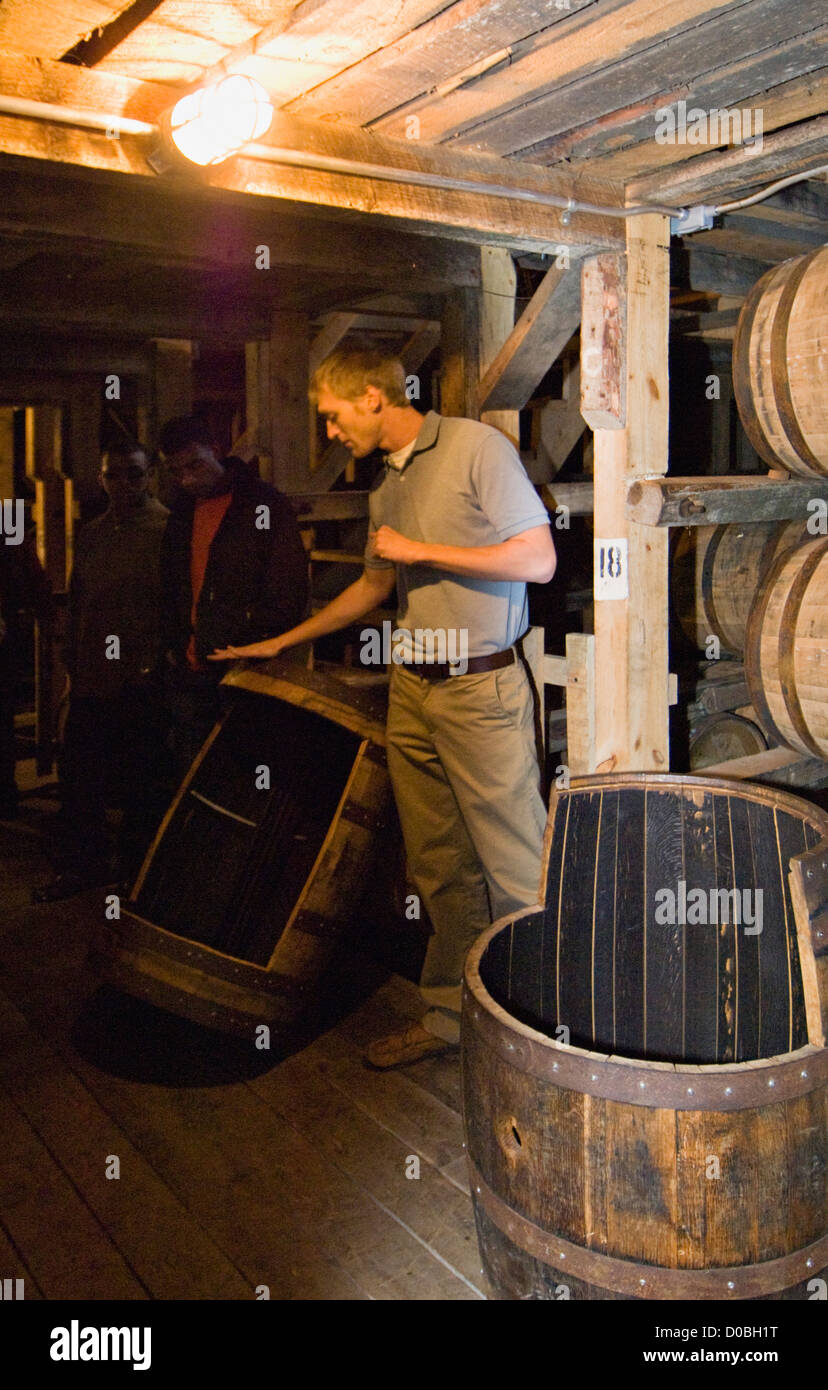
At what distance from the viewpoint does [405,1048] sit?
3967 mm

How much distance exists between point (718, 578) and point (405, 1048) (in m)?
2.68

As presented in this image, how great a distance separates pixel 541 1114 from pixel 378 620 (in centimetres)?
440

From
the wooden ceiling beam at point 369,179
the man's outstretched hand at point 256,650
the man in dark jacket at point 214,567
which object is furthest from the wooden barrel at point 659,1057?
the man in dark jacket at point 214,567

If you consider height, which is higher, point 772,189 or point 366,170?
point 772,189

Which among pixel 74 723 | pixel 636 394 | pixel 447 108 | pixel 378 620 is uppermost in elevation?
pixel 447 108

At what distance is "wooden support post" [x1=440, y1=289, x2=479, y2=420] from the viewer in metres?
4.71

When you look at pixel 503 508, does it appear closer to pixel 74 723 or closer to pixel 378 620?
pixel 378 620

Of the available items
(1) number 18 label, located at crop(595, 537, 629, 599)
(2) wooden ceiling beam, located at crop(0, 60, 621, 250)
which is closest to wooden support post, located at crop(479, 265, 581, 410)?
(2) wooden ceiling beam, located at crop(0, 60, 621, 250)

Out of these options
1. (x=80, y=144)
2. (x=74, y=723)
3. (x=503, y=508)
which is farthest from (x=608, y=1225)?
(x=74, y=723)

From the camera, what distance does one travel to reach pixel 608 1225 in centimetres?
219

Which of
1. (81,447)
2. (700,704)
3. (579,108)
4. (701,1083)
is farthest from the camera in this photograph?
(81,447)

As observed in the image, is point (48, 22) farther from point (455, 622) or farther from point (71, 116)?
point (455, 622)

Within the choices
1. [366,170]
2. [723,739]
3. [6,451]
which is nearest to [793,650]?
[723,739]

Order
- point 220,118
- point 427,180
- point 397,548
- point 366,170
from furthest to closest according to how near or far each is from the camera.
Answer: point 397,548 → point 427,180 → point 366,170 → point 220,118
